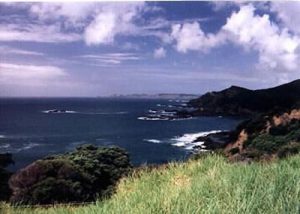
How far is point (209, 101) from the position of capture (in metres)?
8.08

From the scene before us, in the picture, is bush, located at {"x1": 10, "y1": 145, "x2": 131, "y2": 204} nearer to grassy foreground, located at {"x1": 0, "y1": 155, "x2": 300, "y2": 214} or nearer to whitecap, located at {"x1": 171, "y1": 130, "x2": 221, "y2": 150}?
grassy foreground, located at {"x1": 0, "y1": 155, "x2": 300, "y2": 214}

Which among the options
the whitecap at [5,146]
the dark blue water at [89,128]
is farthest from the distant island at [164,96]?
the whitecap at [5,146]

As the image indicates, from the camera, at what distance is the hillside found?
25.9 feet

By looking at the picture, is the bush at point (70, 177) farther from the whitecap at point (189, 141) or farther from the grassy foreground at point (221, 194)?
the whitecap at point (189, 141)

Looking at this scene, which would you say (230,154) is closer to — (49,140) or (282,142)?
(282,142)

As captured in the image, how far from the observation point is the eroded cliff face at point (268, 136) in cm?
757

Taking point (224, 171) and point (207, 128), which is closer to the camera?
point (224, 171)

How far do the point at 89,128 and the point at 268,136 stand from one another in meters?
2.30

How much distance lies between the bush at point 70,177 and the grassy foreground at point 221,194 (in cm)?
55

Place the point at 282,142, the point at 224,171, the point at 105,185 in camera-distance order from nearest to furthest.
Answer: the point at 224,171 < the point at 105,185 < the point at 282,142

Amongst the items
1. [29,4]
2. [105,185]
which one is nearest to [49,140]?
[105,185]

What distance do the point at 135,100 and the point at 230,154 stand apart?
1.33 meters

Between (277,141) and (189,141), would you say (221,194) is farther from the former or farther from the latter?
(277,141)

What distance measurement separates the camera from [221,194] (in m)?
4.35
